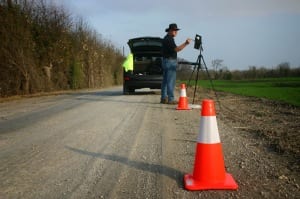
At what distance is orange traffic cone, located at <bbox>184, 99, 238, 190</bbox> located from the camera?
3.35 metres

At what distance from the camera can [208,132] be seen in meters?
3.62

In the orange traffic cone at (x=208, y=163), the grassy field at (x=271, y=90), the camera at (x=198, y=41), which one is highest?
the camera at (x=198, y=41)

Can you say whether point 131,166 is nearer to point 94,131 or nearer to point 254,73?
point 94,131

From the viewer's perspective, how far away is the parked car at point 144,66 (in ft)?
47.9

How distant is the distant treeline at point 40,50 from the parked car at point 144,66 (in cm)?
634

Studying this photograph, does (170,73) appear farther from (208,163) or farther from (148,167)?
(208,163)

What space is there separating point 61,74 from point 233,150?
2158 centimetres

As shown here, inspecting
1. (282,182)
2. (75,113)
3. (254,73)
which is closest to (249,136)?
(282,182)

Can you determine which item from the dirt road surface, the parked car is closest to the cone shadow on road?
the dirt road surface

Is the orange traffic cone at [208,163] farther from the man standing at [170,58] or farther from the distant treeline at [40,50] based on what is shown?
the distant treeline at [40,50]

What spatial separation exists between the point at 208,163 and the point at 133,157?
1282mm

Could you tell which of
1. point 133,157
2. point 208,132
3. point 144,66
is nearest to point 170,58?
point 144,66

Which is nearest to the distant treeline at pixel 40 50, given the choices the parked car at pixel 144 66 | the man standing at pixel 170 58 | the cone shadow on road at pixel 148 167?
the parked car at pixel 144 66

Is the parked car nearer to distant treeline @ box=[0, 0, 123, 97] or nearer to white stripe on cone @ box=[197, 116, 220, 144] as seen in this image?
distant treeline @ box=[0, 0, 123, 97]
